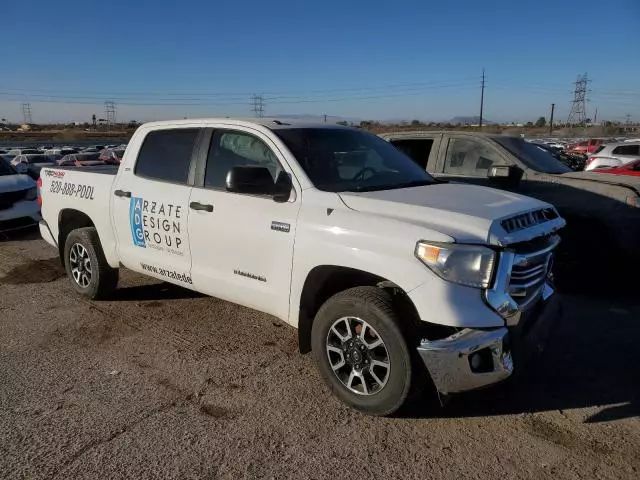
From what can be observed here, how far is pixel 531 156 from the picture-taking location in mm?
6918

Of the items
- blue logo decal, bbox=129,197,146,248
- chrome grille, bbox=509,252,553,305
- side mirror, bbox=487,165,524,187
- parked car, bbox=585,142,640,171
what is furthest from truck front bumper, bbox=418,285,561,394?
parked car, bbox=585,142,640,171

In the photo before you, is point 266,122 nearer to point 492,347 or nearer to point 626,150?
point 492,347

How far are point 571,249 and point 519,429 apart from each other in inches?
127

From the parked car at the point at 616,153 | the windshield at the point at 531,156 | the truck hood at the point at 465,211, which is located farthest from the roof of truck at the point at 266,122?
the parked car at the point at 616,153

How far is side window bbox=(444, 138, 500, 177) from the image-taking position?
687 cm

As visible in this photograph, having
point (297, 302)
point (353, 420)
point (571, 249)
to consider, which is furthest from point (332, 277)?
point (571, 249)

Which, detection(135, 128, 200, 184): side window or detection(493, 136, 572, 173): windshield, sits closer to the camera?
detection(135, 128, 200, 184): side window

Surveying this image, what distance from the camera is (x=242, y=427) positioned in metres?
3.31

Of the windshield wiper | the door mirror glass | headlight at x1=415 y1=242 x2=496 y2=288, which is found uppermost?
the door mirror glass

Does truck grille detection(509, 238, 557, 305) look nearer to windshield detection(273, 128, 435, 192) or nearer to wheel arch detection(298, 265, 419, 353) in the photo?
wheel arch detection(298, 265, 419, 353)

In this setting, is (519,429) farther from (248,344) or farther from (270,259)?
(248,344)

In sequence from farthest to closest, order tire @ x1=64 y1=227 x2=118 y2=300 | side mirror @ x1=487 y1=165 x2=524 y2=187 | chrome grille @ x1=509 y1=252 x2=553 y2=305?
1. side mirror @ x1=487 y1=165 x2=524 y2=187
2. tire @ x1=64 y1=227 x2=118 y2=300
3. chrome grille @ x1=509 y1=252 x2=553 y2=305

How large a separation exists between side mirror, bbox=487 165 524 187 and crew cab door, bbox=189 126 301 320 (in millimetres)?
3120

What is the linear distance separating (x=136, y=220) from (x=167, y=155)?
2.16ft
